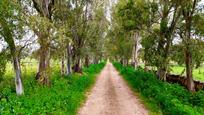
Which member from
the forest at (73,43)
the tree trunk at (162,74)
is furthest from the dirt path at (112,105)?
the tree trunk at (162,74)

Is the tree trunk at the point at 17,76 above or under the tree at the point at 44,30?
under

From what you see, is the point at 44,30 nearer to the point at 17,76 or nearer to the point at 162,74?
the point at 17,76

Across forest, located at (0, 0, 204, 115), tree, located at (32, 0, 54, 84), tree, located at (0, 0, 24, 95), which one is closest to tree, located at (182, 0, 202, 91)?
forest, located at (0, 0, 204, 115)

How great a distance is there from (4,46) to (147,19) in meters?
15.0

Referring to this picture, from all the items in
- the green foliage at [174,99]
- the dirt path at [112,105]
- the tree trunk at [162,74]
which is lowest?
the dirt path at [112,105]

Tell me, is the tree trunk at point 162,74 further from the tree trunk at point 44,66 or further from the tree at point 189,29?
the tree trunk at point 44,66

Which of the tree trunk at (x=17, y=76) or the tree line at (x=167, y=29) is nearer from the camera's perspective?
the tree trunk at (x=17, y=76)

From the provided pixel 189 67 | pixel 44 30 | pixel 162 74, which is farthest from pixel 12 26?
pixel 162 74

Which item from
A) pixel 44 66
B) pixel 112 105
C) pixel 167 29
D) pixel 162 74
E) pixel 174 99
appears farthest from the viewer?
pixel 162 74

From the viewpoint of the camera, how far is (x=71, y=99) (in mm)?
21047

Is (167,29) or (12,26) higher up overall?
(167,29)

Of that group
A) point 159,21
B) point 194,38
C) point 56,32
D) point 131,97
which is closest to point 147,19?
point 159,21

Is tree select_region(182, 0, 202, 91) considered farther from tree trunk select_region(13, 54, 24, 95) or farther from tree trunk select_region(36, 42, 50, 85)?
tree trunk select_region(13, 54, 24, 95)

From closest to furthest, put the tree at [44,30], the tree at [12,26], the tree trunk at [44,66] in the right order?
1. the tree at [12,26]
2. the tree at [44,30]
3. the tree trunk at [44,66]
